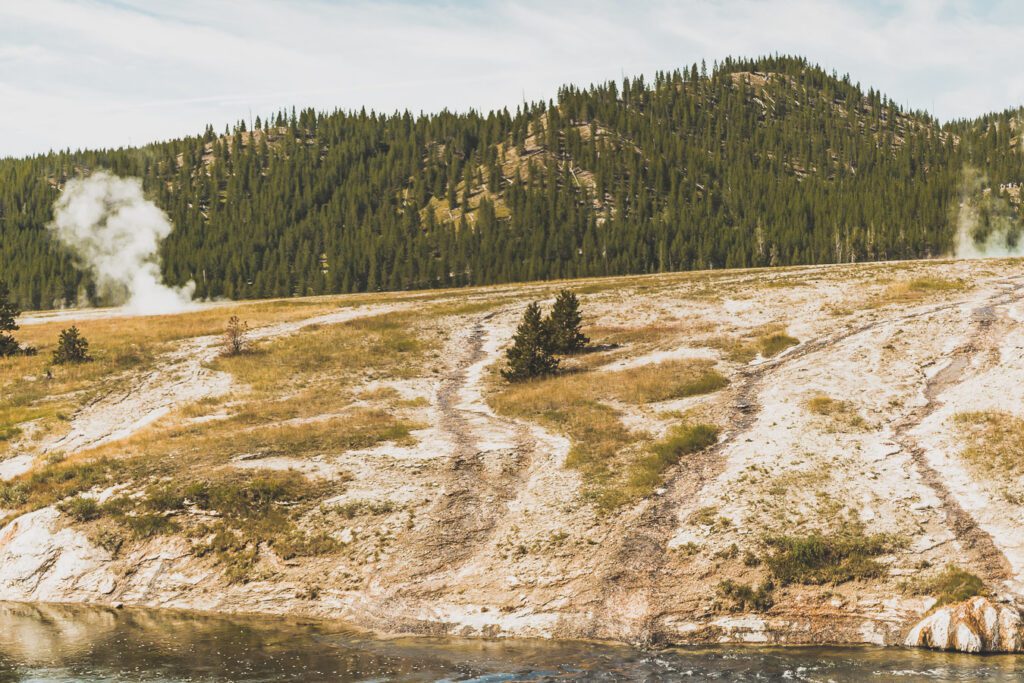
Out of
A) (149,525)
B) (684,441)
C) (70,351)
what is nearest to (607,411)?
(684,441)

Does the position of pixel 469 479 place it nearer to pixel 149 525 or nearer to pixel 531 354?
pixel 149 525

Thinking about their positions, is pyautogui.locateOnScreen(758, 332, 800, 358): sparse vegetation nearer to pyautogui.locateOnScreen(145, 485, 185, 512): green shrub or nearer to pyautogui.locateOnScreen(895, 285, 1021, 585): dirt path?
pyautogui.locateOnScreen(895, 285, 1021, 585): dirt path

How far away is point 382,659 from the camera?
20.2m

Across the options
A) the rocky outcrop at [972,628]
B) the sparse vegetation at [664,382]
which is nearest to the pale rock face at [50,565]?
the rocky outcrop at [972,628]

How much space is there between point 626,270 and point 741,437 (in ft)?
526

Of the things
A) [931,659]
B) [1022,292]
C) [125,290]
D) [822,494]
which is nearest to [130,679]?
[931,659]

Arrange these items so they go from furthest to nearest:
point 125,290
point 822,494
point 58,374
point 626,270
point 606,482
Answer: point 626,270 → point 125,290 → point 58,374 → point 606,482 → point 822,494

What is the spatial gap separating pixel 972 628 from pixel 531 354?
105 ft

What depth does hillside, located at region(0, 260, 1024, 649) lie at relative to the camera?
76.1ft

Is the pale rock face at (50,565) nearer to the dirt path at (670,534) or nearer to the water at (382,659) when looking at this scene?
the water at (382,659)

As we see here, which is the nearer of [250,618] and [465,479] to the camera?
[250,618]

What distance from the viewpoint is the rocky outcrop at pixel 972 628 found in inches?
779

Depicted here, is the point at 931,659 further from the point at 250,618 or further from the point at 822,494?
the point at 250,618

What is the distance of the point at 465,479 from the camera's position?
3216 cm
